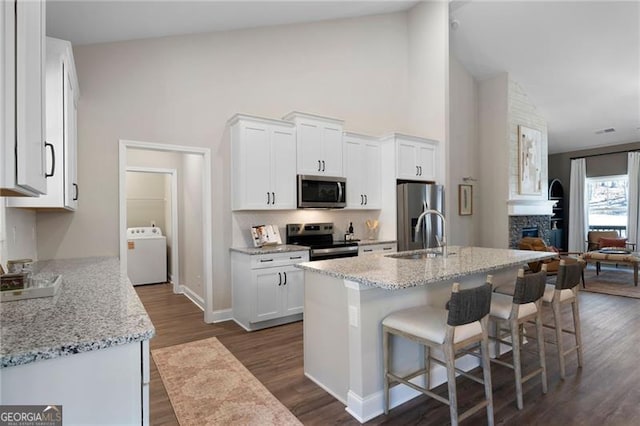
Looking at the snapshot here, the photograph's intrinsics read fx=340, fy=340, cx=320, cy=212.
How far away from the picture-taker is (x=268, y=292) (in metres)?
3.82

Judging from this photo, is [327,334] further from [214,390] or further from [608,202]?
[608,202]

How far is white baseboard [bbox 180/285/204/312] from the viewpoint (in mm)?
4773

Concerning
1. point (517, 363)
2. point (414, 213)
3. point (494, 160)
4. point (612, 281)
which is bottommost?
point (612, 281)

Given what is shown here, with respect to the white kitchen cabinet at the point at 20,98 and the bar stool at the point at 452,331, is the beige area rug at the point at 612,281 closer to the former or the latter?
the bar stool at the point at 452,331

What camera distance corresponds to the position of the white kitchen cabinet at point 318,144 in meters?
4.32

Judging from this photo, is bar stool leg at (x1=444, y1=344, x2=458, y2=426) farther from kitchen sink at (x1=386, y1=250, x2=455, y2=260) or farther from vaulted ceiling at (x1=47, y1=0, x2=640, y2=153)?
vaulted ceiling at (x1=47, y1=0, x2=640, y2=153)

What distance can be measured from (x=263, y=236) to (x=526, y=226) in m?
5.58

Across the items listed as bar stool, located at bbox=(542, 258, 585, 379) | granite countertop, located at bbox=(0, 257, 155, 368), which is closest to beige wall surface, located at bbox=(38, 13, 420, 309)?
granite countertop, located at bbox=(0, 257, 155, 368)

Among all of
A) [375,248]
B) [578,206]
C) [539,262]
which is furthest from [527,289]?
[578,206]

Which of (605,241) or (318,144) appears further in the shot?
(605,241)

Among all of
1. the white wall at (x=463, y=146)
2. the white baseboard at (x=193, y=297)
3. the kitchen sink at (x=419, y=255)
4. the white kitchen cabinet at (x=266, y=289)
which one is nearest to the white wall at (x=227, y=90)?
the white kitchen cabinet at (x=266, y=289)

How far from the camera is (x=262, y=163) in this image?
4.05m

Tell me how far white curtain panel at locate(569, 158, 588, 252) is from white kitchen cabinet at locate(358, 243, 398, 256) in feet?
21.2

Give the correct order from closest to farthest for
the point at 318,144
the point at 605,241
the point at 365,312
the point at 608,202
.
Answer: the point at 365,312
the point at 318,144
the point at 605,241
the point at 608,202
